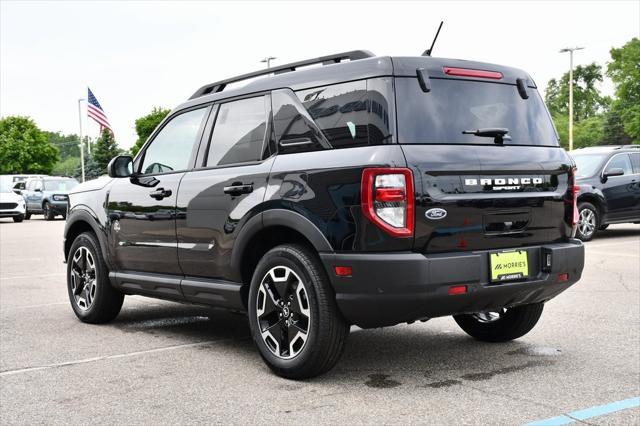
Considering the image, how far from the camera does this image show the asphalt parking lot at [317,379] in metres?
4.20

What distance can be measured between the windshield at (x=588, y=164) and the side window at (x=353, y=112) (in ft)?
37.8

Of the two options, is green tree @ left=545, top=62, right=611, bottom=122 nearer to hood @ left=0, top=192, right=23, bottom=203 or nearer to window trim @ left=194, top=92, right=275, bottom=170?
hood @ left=0, top=192, right=23, bottom=203

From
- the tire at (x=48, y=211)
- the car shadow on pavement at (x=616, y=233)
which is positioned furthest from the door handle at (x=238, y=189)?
the tire at (x=48, y=211)

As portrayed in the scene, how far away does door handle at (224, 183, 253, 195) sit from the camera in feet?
17.0

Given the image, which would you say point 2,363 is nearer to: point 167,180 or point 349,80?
point 167,180

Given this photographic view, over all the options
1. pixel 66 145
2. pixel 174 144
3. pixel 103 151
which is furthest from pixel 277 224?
pixel 66 145

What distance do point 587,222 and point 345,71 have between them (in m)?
11.4

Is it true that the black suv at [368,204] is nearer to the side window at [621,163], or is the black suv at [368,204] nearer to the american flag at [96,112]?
the side window at [621,163]

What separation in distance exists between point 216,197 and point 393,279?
5.36 feet

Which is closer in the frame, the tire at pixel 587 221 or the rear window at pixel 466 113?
the rear window at pixel 466 113

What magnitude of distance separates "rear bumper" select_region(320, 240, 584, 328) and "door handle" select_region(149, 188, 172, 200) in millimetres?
1876

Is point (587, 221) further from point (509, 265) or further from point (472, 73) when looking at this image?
point (509, 265)

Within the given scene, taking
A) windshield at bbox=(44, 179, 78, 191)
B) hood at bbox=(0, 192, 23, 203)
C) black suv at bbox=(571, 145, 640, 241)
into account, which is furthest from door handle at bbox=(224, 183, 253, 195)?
windshield at bbox=(44, 179, 78, 191)

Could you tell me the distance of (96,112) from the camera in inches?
1580
